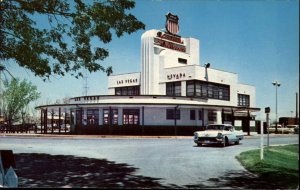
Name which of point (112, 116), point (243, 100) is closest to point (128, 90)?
point (112, 116)

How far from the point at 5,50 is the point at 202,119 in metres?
26.0

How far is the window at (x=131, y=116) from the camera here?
3522cm

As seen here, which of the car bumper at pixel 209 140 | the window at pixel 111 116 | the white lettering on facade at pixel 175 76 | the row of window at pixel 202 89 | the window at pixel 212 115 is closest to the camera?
the car bumper at pixel 209 140

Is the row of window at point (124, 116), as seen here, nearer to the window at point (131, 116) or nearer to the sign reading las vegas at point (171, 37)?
the window at point (131, 116)

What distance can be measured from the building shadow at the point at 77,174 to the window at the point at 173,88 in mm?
29437

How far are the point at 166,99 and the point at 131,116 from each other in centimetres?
390

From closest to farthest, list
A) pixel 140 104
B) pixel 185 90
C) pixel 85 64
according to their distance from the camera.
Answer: pixel 85 64, pixel 140 104, pixel 185 90

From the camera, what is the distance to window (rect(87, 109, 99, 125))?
119 feet

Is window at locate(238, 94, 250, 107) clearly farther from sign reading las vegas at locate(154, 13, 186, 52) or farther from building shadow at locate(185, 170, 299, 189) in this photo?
building shadow at locate(185, 170, 299, 189)

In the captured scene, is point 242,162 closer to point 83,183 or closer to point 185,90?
point 83,183

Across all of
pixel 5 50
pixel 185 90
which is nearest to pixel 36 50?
pixel 5 50

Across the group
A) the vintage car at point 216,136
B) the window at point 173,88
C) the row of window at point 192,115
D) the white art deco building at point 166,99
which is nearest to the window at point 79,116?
the white art deco building at point 166,99

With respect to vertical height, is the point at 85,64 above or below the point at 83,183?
above

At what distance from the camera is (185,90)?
4266 cm
